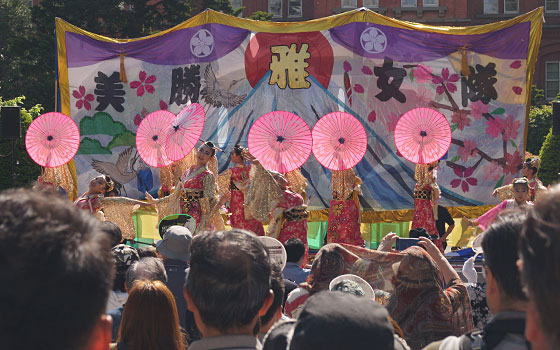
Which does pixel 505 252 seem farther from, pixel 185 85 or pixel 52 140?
pixel 185 85

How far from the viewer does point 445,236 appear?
32.8 ft

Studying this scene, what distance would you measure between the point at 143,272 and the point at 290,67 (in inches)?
314

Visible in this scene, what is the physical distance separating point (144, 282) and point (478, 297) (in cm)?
144

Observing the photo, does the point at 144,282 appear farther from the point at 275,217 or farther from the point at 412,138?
the point at 412,138

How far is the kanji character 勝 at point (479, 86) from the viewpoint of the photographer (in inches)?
433

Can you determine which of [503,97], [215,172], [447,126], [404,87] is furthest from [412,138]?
[215,172]

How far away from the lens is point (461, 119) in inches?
433

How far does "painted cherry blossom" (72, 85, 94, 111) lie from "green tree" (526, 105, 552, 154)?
16658 millimetres

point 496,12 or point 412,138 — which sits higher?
point 496,12

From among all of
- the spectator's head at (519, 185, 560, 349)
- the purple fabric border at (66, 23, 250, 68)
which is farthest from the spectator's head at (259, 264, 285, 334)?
the purple fabric border at (66, 23, 250, 68)

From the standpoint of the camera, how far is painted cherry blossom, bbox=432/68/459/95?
11.0 m

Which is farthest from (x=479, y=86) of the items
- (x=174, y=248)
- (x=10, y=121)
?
(x=174, y=248)

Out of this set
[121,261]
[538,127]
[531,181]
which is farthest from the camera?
[538,127]

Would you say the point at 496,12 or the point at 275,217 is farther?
the point at 496,12
